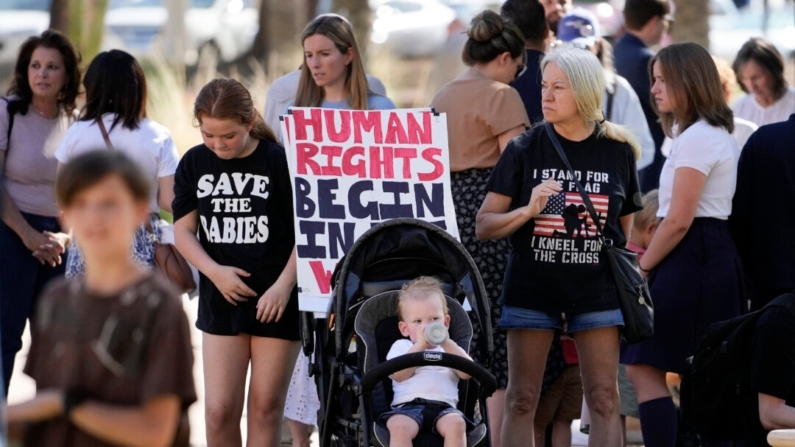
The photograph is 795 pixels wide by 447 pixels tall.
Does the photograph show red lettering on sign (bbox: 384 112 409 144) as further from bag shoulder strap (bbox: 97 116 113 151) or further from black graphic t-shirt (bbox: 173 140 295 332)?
bag shoulder strap (bbox: 97 116 113 151)

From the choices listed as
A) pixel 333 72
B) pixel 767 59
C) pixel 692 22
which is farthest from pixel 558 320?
pixel 692 22

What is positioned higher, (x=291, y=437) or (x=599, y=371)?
(x=599, y=371)

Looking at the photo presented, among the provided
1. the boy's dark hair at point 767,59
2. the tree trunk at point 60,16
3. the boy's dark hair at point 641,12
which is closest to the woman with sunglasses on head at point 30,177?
the boy's dark hair at point 641,12

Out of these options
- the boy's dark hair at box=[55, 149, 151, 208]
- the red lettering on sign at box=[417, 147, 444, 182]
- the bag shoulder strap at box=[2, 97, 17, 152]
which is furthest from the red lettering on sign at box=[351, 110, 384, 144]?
the boy's dark hair at box=[55, 149, 151, 208]

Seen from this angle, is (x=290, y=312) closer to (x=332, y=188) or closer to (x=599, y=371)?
(x=332, y=188)

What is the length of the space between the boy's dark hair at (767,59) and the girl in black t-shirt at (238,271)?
4279mm

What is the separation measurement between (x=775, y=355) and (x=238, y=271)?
2190 millimetres

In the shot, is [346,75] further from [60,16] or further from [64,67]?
[60,16]

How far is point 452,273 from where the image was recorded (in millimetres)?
5188

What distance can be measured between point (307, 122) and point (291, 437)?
2045mm

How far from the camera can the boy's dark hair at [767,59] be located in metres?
8.37

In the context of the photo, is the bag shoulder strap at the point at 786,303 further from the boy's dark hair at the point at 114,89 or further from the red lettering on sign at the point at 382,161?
the boy's dark hair at the point at 114,89

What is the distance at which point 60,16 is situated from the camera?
12.1 m

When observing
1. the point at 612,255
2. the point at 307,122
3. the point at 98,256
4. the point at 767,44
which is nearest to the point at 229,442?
the point at 307,122
